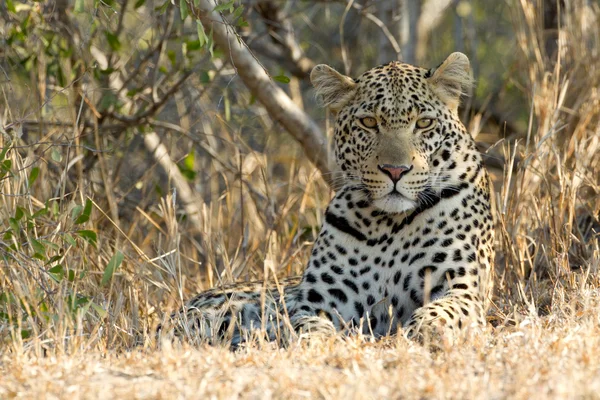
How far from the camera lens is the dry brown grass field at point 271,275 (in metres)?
3.74

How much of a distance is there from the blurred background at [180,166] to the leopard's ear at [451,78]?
0.78m

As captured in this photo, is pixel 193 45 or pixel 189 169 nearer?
pixel 193 45

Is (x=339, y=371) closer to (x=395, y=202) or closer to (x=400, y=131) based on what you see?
(x=395, y=202)

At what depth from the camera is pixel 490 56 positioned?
15.6 m

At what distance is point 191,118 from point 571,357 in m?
6.98

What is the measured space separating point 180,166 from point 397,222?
3.45 meters

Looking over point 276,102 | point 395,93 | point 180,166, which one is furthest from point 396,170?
point 180,166

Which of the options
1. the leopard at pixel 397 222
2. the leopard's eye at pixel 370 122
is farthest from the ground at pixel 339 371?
the leopard's eye at pixel 370 122

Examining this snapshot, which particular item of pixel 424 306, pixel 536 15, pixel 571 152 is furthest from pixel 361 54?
pixel 424 306

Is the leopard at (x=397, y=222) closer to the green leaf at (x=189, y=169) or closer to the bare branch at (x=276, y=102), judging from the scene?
the bare branch at (x=276, y=102)

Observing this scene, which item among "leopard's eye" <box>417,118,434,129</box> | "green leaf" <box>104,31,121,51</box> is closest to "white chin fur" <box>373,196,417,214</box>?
"leopard's eye" <box>417,118,434,129</box>

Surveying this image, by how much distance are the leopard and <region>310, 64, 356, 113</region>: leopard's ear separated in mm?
88

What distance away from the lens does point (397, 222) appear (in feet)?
19.4

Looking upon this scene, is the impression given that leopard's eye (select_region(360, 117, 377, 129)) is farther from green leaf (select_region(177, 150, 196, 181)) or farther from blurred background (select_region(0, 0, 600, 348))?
green leaf (select_region(177, 150, 196, 181))
